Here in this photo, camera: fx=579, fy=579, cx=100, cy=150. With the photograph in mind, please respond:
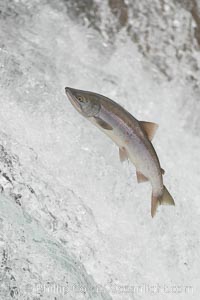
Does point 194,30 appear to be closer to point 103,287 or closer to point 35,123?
point 35,123

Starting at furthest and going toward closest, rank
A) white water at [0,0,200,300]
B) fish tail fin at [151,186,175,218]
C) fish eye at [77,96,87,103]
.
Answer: white water at [0,0,200,300], fish tail fin at [151,186,175,218], fish eye at [77,96,87,103]

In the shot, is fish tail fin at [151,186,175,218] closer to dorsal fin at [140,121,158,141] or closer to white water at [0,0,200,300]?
dorsal fin at [140,121,158,141]

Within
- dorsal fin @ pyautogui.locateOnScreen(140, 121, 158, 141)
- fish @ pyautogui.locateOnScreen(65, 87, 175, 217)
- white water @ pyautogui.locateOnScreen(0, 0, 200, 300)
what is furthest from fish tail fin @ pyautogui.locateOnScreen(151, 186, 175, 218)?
white water @ pyautogui.locateOnScreen(0, 0, 200, 300)

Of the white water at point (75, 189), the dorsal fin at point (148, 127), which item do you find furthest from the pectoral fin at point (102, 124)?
the white water at point (75, 189)

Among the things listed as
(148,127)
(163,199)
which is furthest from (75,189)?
(148,127)

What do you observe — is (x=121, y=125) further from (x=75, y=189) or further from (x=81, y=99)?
(x=75, y=189)

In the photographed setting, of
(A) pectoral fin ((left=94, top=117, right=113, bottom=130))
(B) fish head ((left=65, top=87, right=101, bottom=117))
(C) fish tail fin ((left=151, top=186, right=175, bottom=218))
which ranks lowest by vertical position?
(C) fish tail fin ((left=151, top=186, right=175, bottom=218))

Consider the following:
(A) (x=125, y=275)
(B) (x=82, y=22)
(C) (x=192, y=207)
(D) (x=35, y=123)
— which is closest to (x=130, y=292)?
(A) (x=125, y=275)
